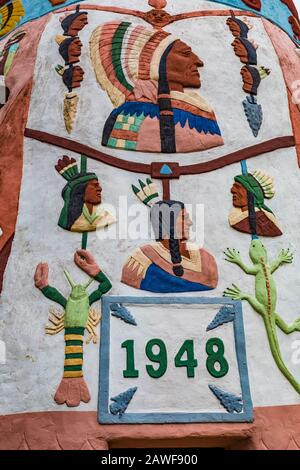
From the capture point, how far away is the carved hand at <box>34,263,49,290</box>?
23.1 feet

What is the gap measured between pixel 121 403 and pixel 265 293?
176cm

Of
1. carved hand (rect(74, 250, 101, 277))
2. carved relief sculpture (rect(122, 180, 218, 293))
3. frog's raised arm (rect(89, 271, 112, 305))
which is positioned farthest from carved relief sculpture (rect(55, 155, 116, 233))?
frog's raised arm (rect(89, 271, 112, 305))

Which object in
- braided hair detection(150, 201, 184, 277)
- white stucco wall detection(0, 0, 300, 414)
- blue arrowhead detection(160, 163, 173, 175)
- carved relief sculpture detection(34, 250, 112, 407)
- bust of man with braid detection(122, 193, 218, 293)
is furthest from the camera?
blue arrowhead detection(160, 163, 173, 175)

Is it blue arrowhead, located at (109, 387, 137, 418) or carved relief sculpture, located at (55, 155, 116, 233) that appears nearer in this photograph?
blue arrowhead, located at (109, 387, 137, 418)

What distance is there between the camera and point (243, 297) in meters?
7.11

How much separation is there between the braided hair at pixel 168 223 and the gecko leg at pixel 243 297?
1.61ft

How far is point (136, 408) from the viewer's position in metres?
6.54

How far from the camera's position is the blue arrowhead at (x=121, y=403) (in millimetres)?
6488

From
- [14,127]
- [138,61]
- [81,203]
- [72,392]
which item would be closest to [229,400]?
[72,392]

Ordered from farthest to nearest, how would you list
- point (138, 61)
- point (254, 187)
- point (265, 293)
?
point (138, 61)
point (254, 187)
point (265, 293)

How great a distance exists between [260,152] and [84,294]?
2483mm

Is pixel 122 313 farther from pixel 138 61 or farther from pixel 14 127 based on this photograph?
pixel 138 61

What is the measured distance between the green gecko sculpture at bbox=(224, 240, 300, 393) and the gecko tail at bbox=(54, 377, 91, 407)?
5.25 ft

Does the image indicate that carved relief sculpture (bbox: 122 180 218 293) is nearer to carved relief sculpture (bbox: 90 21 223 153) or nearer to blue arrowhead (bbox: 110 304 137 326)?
blue arrowhead (bbox: 110 304 137 326)
